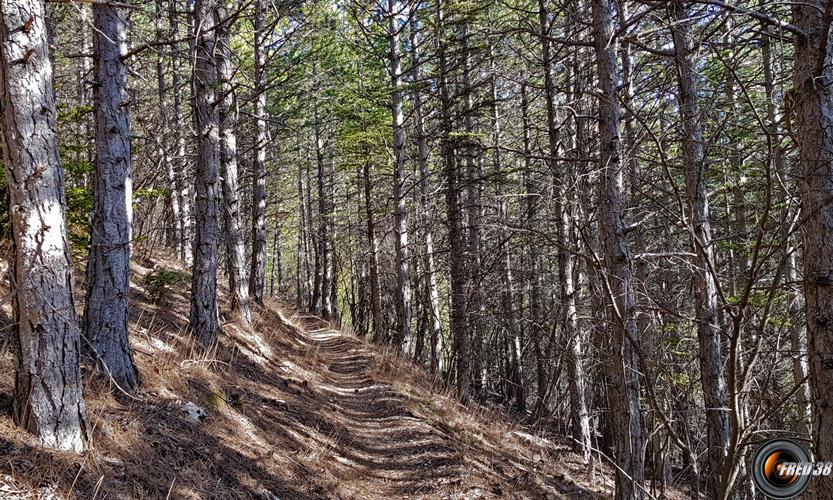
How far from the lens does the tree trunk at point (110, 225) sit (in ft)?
15.4

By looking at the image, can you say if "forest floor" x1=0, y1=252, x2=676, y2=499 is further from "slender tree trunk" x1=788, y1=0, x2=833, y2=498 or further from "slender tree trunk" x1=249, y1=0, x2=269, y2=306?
"slender tree trunk" x1=249, y1=0, x2=269, y2=306

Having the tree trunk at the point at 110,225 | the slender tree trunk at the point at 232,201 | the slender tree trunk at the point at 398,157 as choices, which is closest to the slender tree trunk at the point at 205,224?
the slender tree trunk at the point at 232,201

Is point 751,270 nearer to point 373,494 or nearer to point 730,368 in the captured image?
point 730,368

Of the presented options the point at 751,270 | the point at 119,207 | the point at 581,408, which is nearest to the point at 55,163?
the point at 119,207

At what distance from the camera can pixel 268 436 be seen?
5.85 m

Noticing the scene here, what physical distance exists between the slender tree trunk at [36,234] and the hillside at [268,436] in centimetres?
25

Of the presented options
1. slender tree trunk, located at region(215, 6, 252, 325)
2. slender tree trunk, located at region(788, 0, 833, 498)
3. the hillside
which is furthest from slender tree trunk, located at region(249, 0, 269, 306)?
slender tree trunk, located at region(788, 0, 833, 498)

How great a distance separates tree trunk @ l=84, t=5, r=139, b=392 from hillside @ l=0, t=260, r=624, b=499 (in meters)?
0.40

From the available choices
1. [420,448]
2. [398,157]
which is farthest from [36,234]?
[398,157]

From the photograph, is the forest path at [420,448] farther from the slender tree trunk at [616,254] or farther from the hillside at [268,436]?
the slender tree trunk at [616,254]

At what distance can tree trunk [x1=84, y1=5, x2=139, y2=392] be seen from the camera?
4680 millimetres

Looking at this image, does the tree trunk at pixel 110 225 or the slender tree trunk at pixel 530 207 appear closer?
the tree trunk at pixel 110 225

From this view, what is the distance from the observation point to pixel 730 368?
8.66 ft

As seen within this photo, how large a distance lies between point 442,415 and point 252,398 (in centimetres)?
305
